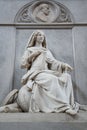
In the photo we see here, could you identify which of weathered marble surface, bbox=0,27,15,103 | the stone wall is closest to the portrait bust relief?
the stone wall

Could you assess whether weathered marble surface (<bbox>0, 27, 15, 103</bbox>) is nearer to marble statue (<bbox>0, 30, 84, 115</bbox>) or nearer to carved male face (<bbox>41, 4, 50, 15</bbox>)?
marble statue (<bbox>0, 30, 84, 115</bbox>)

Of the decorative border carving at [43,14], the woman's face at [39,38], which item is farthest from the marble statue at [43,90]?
the decorative border carving at [43,14]

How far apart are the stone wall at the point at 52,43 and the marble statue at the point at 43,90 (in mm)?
516

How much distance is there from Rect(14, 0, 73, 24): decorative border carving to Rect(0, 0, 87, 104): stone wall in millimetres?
107

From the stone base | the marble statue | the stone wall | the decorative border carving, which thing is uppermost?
the decorative border carving

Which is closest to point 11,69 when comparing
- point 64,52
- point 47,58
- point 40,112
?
point 47,58

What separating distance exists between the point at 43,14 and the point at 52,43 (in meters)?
0.76

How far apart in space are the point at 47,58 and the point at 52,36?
91cm

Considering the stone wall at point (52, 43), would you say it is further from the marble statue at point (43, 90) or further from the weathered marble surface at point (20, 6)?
the marble statue at point (43, 90)

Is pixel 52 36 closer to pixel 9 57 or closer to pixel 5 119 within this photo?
pixel 9 57

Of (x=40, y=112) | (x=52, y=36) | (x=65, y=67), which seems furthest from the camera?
(x=52, y=36)

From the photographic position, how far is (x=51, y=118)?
320 cm

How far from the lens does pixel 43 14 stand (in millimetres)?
5453

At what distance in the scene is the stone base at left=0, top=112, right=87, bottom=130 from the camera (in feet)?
10.2
